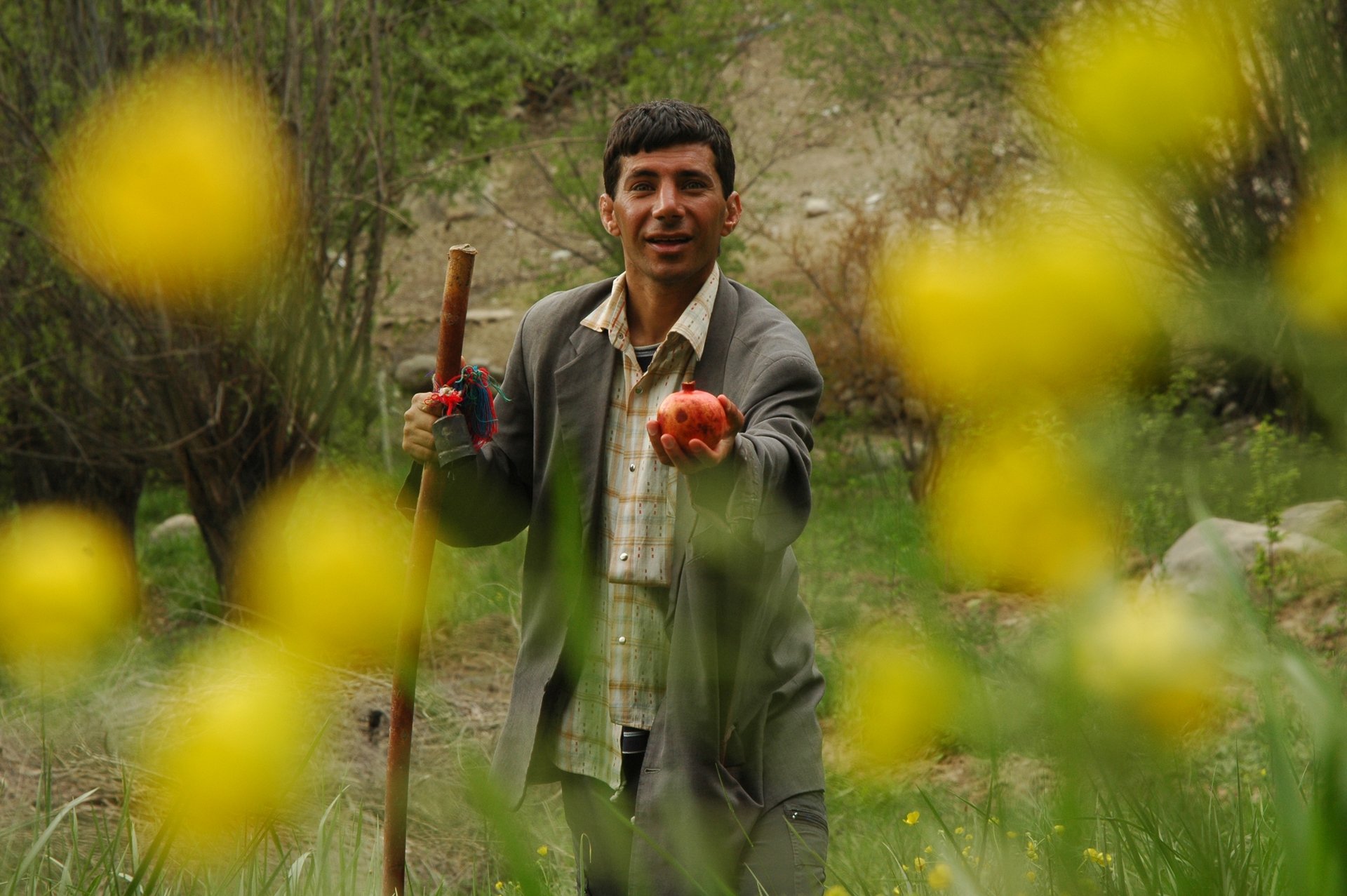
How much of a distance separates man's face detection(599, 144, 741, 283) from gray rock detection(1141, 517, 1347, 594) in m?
2.82

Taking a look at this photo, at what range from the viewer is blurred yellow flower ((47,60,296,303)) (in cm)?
438

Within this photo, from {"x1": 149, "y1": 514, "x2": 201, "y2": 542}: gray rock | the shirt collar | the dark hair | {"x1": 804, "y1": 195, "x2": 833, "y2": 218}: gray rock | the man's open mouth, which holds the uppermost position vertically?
{"x1": 804, "y1": 195, "x2": 833, "y2": 218}: gray rock

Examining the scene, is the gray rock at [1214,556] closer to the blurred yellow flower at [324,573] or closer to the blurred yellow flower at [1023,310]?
the blurred yellow flower at [1023,310]

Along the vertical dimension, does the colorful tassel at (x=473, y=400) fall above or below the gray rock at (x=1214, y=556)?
above

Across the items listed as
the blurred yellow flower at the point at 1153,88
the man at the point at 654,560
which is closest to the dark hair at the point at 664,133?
the man at the point at 654,560

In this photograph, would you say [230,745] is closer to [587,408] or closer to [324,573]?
[587,408]

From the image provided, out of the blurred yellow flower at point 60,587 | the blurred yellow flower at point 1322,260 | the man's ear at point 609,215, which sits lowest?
the blurred yellow flower at point 60,587

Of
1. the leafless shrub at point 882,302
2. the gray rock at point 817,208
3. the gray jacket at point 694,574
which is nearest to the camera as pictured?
the gray jacket at point 694,574

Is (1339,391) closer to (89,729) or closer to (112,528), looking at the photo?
(89,729)

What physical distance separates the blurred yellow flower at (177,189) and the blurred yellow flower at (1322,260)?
3.47 metres

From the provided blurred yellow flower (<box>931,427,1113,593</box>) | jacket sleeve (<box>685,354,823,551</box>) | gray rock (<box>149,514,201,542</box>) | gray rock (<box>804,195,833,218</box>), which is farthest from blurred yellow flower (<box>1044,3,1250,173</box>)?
gray rock (<box>804,195,833,218</box>)

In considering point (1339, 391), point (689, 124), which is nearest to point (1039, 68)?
point (1339, 391)

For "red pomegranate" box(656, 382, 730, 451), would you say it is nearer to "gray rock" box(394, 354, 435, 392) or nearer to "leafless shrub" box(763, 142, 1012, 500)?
"leafless shrub" box(763, 142, 1012, 500)

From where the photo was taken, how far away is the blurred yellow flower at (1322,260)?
10.8 ft
